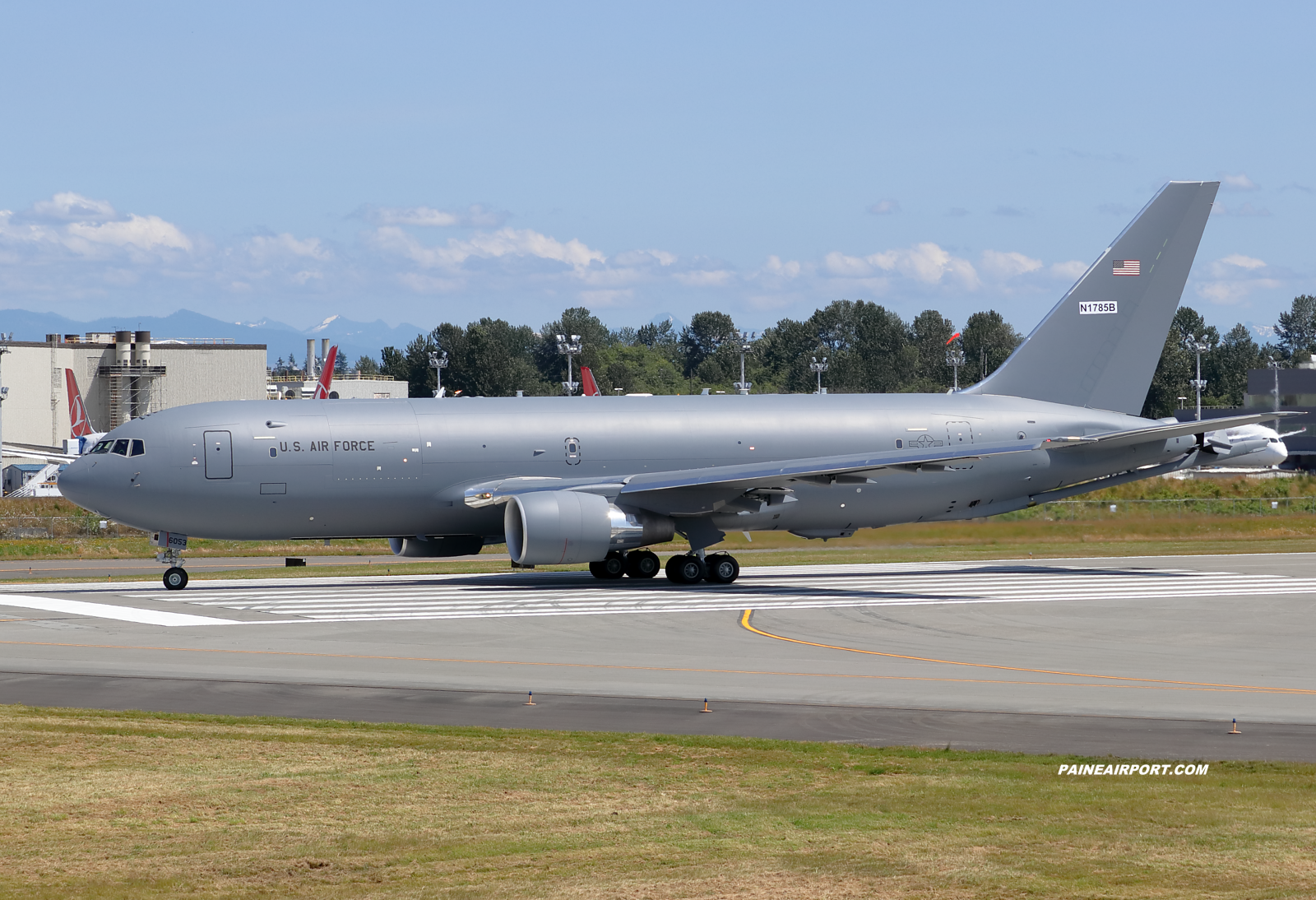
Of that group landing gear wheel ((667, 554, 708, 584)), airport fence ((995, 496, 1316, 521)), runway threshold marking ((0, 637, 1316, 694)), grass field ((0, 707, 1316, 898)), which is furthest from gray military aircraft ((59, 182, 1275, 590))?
grass field ((0, 707, 1316, 898))

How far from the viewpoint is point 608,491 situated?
3616 cm

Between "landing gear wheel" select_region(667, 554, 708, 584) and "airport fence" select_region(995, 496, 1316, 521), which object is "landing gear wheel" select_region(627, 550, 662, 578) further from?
"airport fence" select_region(995, 496, 1316, 521)

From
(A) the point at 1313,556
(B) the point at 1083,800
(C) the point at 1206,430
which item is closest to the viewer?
(B) the point at 1083,800

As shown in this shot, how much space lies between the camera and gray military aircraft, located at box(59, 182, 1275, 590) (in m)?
35.1

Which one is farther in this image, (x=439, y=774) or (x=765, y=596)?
(x=765, y=596)

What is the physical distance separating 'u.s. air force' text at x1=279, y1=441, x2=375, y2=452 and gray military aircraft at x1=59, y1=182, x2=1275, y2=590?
0.15ft

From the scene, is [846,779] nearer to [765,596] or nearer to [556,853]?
[556,853]

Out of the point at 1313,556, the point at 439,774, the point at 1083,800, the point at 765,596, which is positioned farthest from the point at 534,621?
the point at 1313,556

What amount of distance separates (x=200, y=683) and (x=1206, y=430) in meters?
27.1

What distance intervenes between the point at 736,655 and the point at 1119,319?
74.8 feet

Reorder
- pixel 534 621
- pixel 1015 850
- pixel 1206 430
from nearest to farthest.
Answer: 1. pixel 1015 850
2. pixel 534 621
3. pixel 1206 430

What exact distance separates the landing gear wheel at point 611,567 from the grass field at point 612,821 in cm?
2154

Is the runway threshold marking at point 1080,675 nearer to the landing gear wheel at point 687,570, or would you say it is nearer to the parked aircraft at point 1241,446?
the landing gear wheel at point 687,570

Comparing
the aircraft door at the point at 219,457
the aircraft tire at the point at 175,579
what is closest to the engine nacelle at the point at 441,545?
the aircraft door at the point at 219,457
